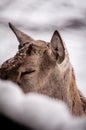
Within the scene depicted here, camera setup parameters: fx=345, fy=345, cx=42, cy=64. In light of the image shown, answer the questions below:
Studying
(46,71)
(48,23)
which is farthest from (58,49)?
(48,23)

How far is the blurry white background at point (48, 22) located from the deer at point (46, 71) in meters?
0.13

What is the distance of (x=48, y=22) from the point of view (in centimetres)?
128

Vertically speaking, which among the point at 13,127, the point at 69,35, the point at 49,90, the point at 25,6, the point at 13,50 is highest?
the point at 25,6

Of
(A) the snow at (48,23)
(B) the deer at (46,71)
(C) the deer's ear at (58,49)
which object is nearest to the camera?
(B) the deer at (46,71)

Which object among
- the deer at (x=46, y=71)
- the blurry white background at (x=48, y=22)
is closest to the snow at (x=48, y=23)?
the blurry white background at (x=48, y=22)

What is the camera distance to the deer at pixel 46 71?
2.79 feet

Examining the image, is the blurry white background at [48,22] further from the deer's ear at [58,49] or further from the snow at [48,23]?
the deer's ear at [58,49]

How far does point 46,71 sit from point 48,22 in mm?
407

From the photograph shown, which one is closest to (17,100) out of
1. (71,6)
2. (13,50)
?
(13,50)

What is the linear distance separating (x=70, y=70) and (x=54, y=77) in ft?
0.30

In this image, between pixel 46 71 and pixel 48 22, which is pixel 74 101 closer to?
pixel 46 71

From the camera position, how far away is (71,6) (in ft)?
4.33

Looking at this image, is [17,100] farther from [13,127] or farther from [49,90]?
[49,90]

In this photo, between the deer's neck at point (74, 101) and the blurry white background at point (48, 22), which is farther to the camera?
the blurry white background at point (48, 22)
